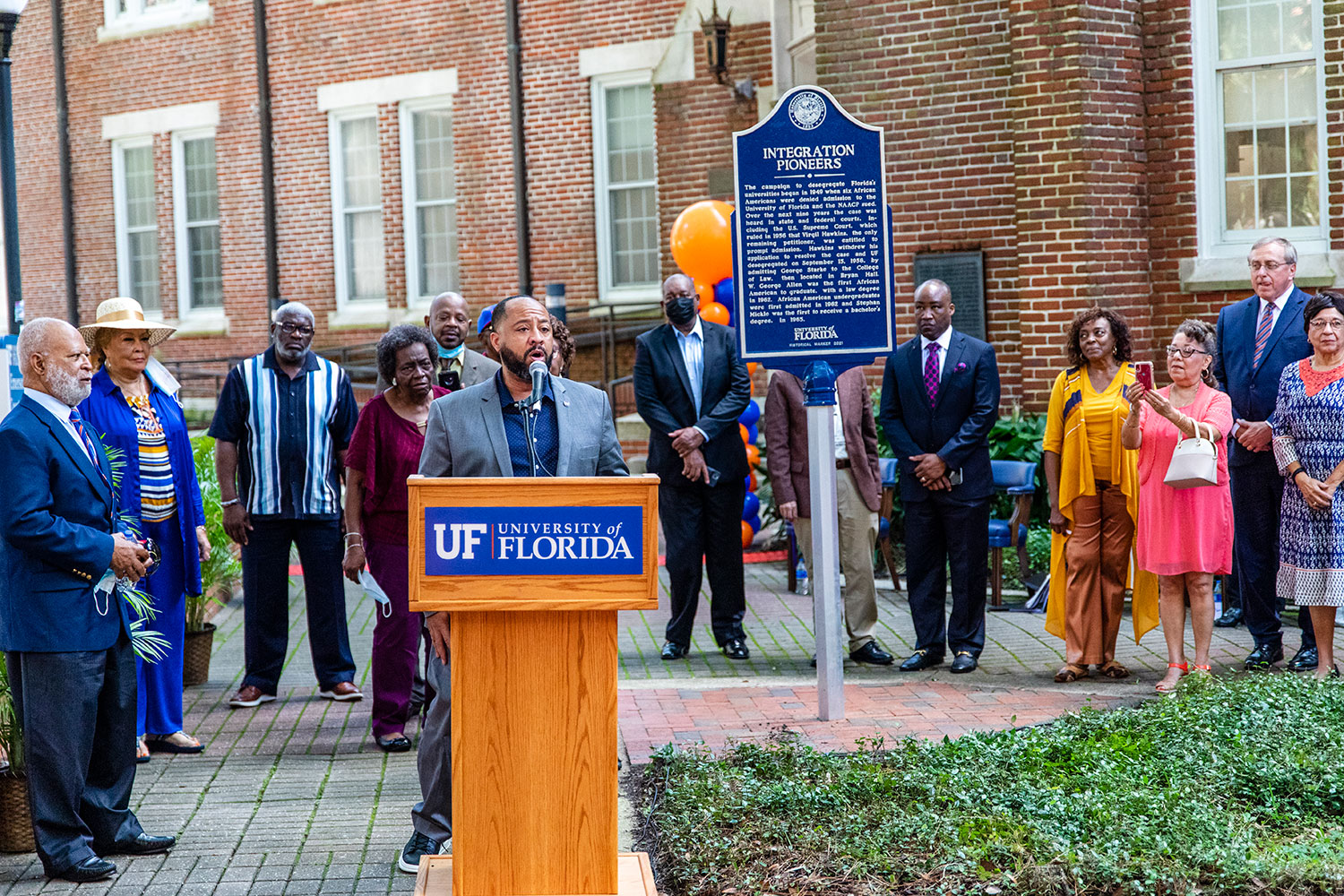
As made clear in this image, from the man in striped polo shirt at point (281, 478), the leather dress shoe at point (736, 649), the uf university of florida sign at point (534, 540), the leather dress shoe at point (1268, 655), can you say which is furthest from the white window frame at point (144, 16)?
the uf university of florida sign at point (534, 540)

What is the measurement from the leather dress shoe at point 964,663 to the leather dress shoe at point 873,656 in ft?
1.43

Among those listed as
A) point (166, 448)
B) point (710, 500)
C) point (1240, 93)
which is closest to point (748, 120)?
point (1240, 93)

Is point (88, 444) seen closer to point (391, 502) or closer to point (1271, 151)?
point (391, 502)

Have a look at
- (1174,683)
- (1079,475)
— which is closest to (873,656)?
(1079,475)

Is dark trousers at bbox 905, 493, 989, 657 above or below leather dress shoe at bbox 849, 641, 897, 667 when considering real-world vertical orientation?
above

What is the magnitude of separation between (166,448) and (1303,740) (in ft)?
16.9

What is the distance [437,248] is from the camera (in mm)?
19703

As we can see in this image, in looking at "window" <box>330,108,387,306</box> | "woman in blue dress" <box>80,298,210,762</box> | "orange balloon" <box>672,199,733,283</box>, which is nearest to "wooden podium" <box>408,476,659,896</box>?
"woman in blue dress" <box>80,298,210,762</box>

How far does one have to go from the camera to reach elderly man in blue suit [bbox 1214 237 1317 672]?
8055mm

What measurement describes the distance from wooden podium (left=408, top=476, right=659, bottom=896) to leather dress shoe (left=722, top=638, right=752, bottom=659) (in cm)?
456

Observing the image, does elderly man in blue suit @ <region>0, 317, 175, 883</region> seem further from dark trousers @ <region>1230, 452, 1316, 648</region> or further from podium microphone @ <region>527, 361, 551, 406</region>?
dark trousers @ <region>1230, 452, 1316, 648</region>

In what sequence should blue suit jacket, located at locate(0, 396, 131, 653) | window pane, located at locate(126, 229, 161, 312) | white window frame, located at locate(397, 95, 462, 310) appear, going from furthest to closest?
window pane, located at locate(126, 229, 161, 312)
white window frame, located at locate(397, 95, 462, 310)
blue suit jacket, located at locate(0, 396, 131, 653)

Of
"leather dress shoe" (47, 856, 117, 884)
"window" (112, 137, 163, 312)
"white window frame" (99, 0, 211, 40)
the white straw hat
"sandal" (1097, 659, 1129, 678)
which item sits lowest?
"sandal" (1097, 659, 1129, 678)

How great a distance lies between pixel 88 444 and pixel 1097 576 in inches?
203
